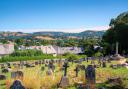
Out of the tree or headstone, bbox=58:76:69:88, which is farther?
the tree

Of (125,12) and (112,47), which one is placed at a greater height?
(125,12)

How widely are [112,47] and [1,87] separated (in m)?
58.1

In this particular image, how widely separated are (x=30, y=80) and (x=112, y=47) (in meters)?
60.0

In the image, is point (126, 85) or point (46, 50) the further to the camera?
point (46, 50)

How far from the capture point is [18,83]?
14.9 metres

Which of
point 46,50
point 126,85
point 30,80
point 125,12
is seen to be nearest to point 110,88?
point 126,85

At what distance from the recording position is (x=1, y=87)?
22.9m

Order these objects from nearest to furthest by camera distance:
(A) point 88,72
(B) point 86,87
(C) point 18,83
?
(C) point 18,83
(B) point 86,87
(A) point 88,72

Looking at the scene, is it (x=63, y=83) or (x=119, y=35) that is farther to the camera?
(x=119, y=35)

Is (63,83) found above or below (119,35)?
below

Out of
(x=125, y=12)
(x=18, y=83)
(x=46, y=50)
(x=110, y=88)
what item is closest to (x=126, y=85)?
(x=110, y=88)

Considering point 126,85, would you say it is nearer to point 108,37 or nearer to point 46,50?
point 108,37

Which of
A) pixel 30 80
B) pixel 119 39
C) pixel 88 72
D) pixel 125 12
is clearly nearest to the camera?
pixel 30 80

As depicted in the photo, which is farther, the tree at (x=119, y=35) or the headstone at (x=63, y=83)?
the tree at (x=119, y=35)
